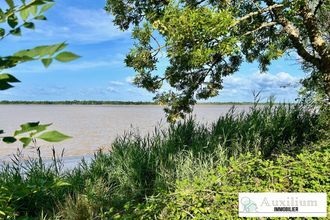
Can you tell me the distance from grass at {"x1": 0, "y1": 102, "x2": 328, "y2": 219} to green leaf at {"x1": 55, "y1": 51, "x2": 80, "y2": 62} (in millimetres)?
3618

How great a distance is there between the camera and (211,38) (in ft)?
25.2

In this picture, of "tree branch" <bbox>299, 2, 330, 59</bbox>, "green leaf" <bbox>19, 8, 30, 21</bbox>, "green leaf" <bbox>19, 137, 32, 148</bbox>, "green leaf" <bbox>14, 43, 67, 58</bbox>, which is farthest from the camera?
"tree branch" <bbox>299, 2, 330, 59</bbox>

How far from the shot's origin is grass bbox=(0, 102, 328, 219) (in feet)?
20.6

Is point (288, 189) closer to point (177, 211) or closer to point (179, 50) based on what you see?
point (177, 211)

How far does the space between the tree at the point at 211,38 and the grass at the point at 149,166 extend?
1320 millimetres

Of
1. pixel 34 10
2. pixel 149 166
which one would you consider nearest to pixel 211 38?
pixel 149 166

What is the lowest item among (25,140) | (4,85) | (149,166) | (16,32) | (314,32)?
(149,166)

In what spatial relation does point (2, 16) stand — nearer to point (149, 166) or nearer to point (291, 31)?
point (149, 166)

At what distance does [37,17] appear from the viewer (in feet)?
4.42

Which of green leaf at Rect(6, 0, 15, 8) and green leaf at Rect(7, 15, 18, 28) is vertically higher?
green leaf at Rect(6, 0, 15, 8)

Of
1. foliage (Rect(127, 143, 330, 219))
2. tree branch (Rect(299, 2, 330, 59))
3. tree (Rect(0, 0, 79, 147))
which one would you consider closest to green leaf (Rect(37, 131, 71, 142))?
tree (Rect(0, 0, 79, 147))

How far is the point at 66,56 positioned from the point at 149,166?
678cm

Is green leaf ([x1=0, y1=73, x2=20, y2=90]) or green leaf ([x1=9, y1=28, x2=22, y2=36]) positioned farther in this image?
green leaf ([x1=9, y1=28, x2=22, y2=36])

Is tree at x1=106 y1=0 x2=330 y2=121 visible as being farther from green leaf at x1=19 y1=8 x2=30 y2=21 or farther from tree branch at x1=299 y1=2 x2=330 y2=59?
green leaf at x1=19 y1=8 x2=30 y2=21
